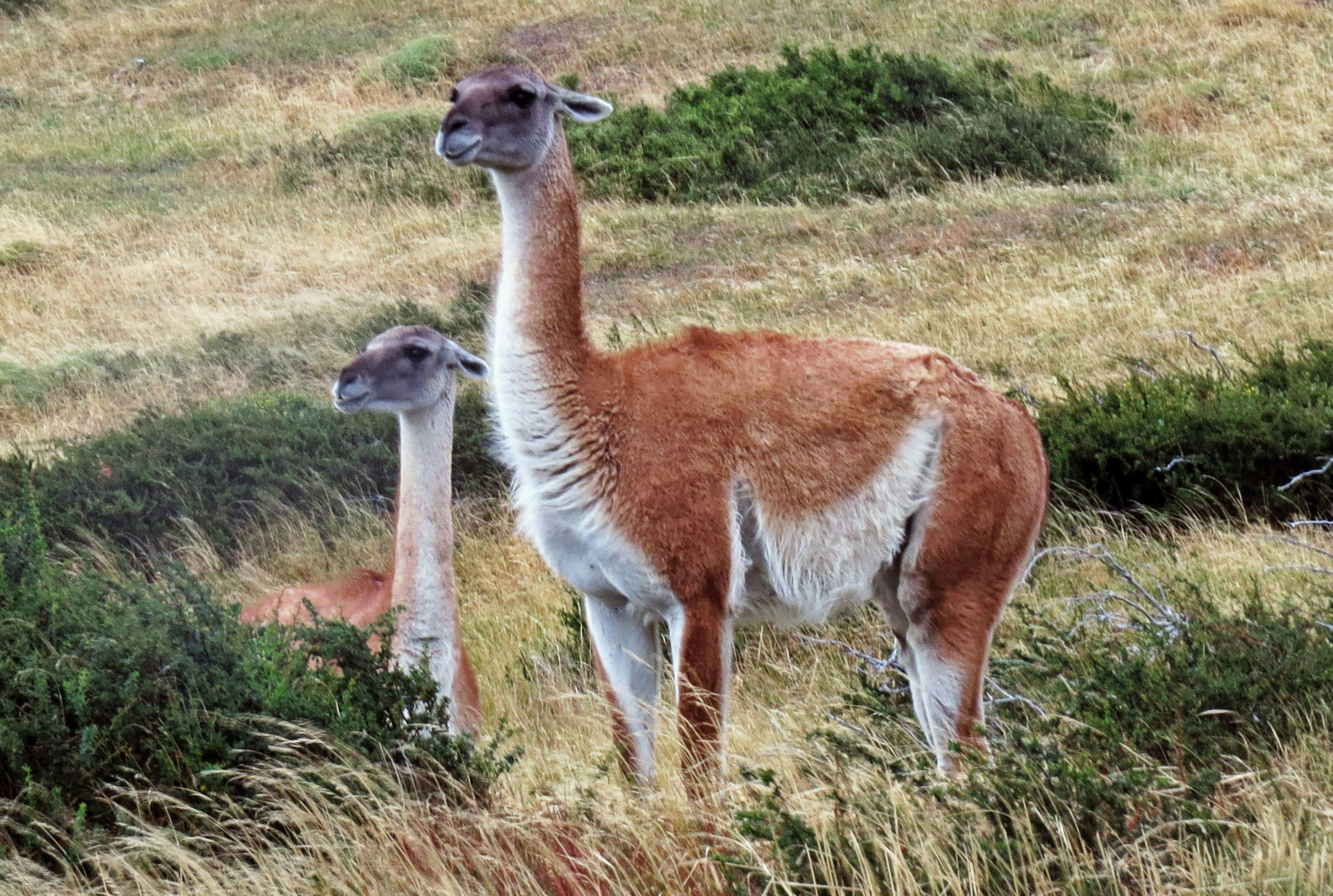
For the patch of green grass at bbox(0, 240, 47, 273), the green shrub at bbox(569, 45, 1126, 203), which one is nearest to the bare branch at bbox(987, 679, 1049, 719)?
the green shrub at bbox(569, 45, 1126, 203)

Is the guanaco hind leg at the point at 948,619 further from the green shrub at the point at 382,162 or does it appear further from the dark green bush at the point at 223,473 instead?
the green shrub at the point at 382,162

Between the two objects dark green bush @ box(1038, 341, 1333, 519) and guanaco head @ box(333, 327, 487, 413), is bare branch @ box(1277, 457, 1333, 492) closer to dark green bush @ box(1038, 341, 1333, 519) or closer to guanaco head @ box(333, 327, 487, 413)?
dark green bush @ box(1038, 341, 1333, 519)

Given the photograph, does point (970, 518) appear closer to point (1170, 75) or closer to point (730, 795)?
point (730, 795)

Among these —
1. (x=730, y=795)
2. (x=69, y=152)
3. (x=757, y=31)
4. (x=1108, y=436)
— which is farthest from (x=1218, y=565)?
(x=69, y=152)

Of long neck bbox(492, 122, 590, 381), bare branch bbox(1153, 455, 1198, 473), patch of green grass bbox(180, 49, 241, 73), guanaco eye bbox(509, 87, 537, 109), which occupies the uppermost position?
patch of green grass bbox(180, 49, 241, 73)

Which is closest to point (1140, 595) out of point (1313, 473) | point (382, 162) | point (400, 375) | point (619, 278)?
point (1313, 473)

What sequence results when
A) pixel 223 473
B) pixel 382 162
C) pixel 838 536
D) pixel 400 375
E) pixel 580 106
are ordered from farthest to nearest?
pixel 382 162, pixel 223 473, pixel 400 375, pixel 580 106, pixel 838 536

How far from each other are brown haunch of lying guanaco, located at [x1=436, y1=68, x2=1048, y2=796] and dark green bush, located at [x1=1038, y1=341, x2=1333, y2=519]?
2.93m

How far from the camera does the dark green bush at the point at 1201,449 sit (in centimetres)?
773

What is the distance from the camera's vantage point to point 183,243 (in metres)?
19.9

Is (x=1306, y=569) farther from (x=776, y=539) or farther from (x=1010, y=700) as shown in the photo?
(x=776, y=539)

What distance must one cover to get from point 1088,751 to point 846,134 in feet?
55.4

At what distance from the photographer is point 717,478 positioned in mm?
4723

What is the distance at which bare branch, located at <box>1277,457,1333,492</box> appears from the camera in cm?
658
